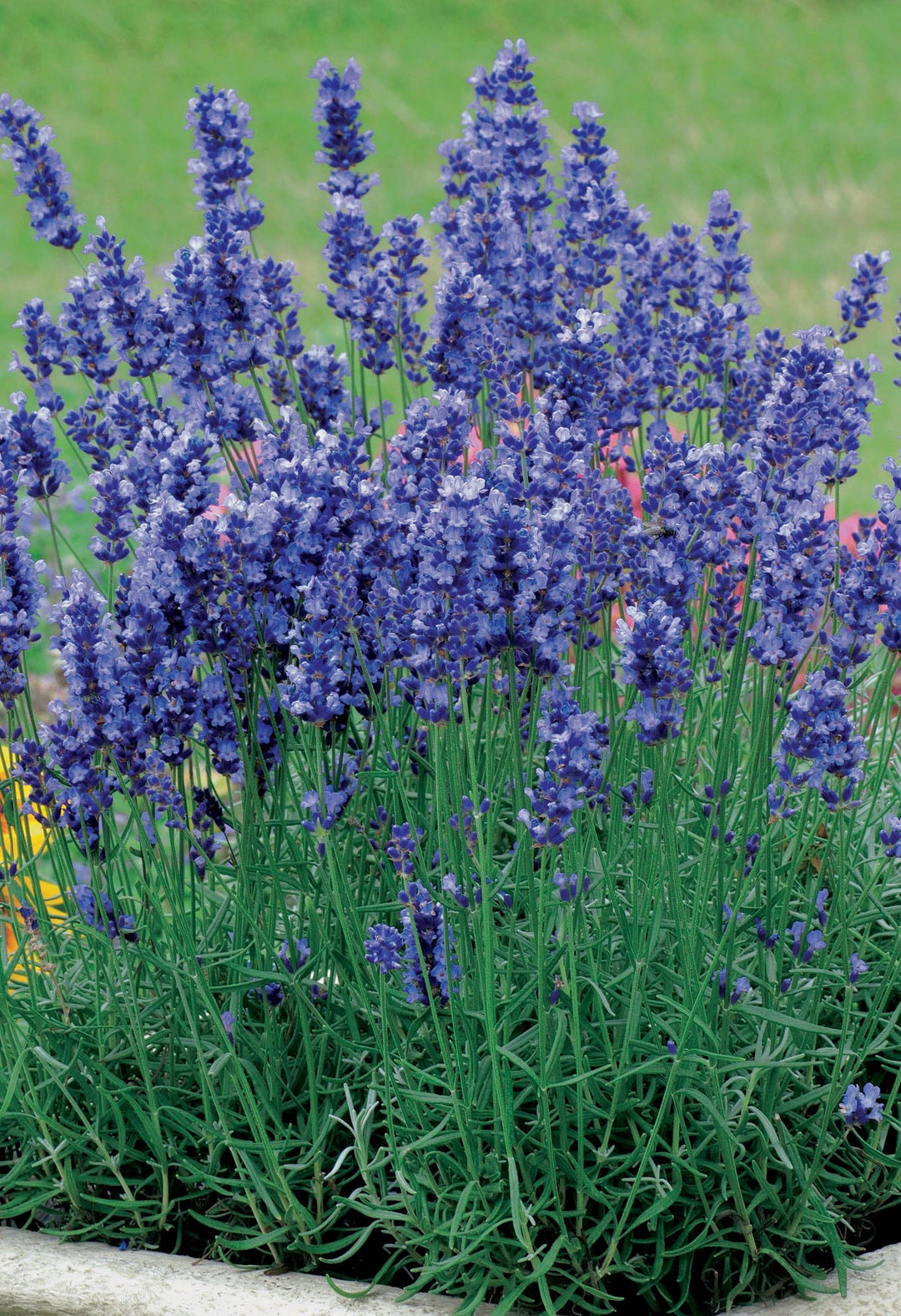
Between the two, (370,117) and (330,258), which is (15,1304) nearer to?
(330,258)

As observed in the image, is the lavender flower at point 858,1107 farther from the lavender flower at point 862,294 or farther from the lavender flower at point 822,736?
the lavender flower at point 862,294

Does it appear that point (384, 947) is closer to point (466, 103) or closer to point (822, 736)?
point (822, 736)

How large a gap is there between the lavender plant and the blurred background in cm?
453

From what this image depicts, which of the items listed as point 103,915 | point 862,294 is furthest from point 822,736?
point 862,294

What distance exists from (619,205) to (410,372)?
494mm

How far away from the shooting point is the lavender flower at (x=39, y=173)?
214 centimetres

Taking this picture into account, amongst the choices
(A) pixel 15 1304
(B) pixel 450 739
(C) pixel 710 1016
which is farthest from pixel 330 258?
(A) pixel 15 1304

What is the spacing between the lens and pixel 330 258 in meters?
2.19

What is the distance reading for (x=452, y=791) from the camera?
176 cm

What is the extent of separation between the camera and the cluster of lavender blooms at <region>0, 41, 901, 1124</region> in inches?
58.3

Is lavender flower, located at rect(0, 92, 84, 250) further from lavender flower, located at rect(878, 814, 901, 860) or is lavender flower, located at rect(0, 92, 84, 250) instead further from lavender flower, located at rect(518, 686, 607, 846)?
lavender flower, located at rect(878, 814, 901, 860)

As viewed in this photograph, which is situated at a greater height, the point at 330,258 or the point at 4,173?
the point at 4,173

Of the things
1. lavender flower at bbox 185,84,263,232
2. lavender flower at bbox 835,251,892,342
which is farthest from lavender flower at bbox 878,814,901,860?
lavender flower at bbox 185,84,263,232

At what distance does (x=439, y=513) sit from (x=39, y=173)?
3.90 ft
